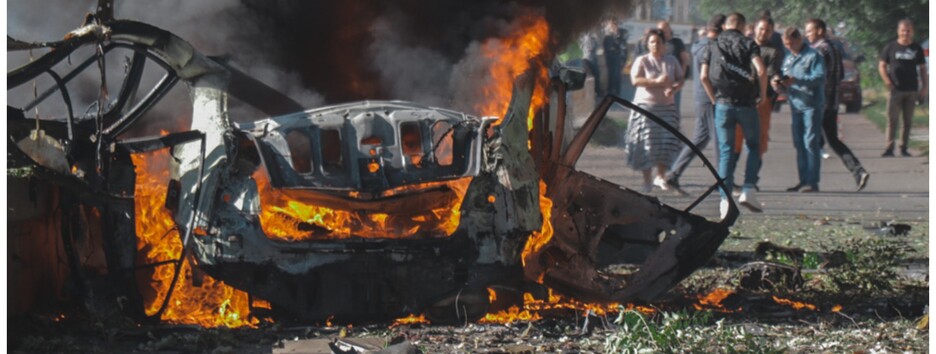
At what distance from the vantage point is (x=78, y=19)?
11719 millimetres

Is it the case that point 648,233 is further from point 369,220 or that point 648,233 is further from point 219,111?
point 219,111

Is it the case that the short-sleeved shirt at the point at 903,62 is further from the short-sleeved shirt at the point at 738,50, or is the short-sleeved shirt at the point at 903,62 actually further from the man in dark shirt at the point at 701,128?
the short-sleeved shirt at the point at 738,50

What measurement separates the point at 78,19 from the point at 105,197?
426 centimetres

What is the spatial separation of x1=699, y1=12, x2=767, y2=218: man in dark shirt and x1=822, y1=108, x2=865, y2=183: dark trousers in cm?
201

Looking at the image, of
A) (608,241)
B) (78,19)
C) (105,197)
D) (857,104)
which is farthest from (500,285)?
(857,104)

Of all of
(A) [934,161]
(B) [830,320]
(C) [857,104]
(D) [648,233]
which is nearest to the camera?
(A) [934,161]

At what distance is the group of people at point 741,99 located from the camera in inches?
531

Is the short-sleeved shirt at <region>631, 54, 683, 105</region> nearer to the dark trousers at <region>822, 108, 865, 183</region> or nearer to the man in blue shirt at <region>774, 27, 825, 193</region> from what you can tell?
the man in blue shirt at <region>774, 27, 825, 193</region>

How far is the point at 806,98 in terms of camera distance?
49.1 ft

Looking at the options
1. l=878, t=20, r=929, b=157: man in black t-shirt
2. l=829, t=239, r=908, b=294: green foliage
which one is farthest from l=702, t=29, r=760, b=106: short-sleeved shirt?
l=878, t=20, r=929, b=157: man in black t-shirt

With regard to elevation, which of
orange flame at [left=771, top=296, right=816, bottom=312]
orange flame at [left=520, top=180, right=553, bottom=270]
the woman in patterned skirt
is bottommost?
orange flame at [left=771, top=296, right=816, bottom=312]

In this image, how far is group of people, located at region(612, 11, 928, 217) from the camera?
1349cm

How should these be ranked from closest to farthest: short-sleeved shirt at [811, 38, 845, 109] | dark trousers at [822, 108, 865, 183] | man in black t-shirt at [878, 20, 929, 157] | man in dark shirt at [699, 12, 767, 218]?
man in dark shirt at [699, 12, 767, 218]
dark trousers at [822, 108, 865, 183]
short-sleeved shirt at [811, 38, 845, 109]
man in black t-shirt at [878, 20, 929, 157]

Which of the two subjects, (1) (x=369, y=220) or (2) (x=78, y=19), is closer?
(1) (x=369, y=220)
